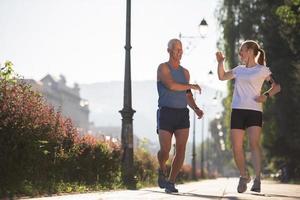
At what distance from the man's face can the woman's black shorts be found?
3.90 ft

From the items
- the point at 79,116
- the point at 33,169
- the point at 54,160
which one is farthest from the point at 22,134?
the point at 79,116

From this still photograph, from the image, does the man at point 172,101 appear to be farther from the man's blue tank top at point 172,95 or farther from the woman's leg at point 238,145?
the woman's leg at point 238,145

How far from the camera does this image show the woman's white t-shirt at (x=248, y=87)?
8.88 metres

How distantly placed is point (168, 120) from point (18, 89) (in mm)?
2631

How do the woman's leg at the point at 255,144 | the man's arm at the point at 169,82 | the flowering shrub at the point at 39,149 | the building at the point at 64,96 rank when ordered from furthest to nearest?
the building at the point at 64,96 < the flowering shrub at the point at 39,149 < the man's arm at the point at 169,82 < the woman's leg at the point at 255,144

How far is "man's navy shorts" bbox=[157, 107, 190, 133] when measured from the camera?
939 cm

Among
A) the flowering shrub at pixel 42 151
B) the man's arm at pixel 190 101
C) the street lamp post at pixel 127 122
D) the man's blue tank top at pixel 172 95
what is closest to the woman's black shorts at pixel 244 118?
the man's arm at pixel 190 101

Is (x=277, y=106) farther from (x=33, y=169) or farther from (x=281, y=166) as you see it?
(x=33, y=169)

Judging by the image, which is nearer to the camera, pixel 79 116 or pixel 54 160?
pixel 54 160

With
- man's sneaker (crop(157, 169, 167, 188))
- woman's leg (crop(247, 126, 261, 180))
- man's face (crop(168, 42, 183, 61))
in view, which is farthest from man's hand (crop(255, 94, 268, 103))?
man's sneaker (crop(157, 169, 167, 188))

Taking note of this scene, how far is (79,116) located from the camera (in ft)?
577

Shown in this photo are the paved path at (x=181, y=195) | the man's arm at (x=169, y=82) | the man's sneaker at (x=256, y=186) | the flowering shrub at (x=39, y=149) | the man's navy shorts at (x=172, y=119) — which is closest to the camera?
the paved path at (x=181, y=195)

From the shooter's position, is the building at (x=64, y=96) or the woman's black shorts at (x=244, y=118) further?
the building at (x=64, y=96)

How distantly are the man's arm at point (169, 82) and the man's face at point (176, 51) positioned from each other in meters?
0.21
